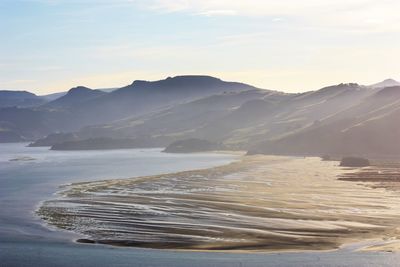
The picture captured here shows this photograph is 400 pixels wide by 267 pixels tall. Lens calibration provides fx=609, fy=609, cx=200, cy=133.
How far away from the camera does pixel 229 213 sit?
225 feet

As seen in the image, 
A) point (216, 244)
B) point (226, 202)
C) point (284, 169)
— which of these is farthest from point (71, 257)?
point (284, 169)

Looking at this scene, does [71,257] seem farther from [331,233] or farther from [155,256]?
[331,233]

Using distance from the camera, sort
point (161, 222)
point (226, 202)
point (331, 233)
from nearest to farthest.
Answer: point (331, 233)
point (161, 222)
point (226, 202)

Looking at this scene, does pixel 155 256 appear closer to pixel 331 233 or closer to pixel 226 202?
→ pixel 331 233

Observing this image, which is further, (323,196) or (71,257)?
(323,196)

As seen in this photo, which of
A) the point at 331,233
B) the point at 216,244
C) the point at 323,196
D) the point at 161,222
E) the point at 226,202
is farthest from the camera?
the point at 323,196

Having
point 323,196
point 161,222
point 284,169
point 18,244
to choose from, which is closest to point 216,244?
point 161,222

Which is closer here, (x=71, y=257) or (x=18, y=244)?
(x=71, y=257)

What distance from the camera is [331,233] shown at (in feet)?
188

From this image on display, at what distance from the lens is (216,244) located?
52938mm

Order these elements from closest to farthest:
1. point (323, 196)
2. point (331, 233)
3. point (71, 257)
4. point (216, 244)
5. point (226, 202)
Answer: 1. point (71, 257)
2. point (216, 244)
3. point (331, 233)
4. point (226, 202)
5. point (323, 196)

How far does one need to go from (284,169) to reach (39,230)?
81.5 metres

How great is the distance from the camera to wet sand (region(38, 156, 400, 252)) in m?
54.7

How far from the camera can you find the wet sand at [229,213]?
54.7 meters
